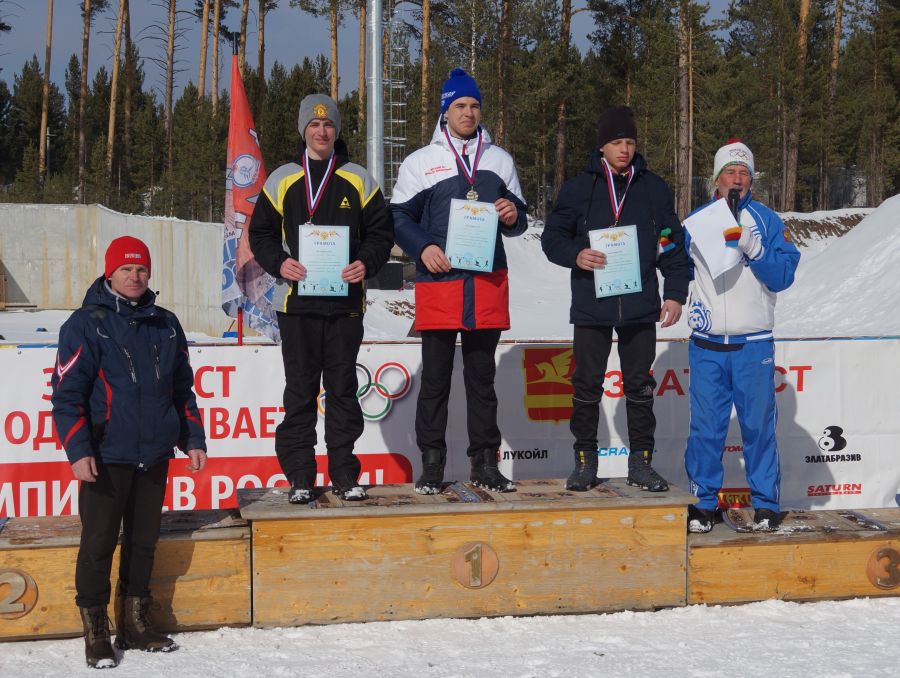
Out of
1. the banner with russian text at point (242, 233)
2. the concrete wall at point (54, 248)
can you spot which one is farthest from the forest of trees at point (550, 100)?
the banner with russian text at point (242, 233)

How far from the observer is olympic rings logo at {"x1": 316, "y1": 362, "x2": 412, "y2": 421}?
264 inches

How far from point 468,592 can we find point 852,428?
3723mm

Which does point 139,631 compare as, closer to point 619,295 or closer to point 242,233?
point 619,295

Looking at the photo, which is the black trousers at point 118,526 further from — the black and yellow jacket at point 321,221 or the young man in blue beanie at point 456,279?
the young man in blue beanie at point 456,279

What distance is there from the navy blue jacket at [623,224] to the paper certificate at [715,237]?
115mm

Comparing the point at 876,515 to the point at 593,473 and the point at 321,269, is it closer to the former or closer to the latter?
the point at 593,473

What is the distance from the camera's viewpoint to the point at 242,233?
8.10 meters

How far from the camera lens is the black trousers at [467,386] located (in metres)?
5.07

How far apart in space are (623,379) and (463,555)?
1.24 metres

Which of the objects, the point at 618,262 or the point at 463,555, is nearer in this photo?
the point at 463,555

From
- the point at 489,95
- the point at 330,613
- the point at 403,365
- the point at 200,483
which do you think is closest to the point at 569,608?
the point at 330,613

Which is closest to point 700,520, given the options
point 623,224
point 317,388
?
point 623,224

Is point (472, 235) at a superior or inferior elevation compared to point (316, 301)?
superior

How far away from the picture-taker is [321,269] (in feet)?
15.8
